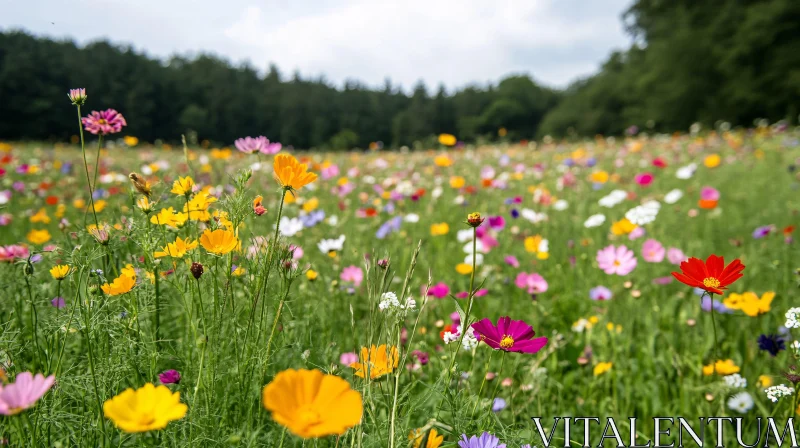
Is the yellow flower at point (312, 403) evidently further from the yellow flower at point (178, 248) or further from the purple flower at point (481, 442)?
the yellow flower at point (178, 248)

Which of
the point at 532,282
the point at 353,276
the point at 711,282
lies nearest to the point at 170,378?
the point at 711,282

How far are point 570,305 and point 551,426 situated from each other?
2.50 ft

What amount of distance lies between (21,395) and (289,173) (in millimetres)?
417

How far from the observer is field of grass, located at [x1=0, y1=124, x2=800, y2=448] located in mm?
725

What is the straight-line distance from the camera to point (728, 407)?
1.21 meters

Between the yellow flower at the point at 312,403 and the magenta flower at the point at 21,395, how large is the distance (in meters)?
0.21

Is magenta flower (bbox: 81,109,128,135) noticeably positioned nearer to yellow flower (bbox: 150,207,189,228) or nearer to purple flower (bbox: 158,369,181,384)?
yellow flower (bbox: 150,207,189,228)

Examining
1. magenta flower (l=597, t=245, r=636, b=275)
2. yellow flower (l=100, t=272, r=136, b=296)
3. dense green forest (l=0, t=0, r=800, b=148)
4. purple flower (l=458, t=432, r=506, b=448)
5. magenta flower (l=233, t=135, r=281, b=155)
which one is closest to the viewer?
purple flower (l=458, t=432, r=506, b=448)

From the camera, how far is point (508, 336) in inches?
29.1

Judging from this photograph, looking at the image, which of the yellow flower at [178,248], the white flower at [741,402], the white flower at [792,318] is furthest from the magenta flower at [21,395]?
the white flower at [741,402]

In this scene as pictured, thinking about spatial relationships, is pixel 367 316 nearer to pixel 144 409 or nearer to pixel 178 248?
pixel 178 248

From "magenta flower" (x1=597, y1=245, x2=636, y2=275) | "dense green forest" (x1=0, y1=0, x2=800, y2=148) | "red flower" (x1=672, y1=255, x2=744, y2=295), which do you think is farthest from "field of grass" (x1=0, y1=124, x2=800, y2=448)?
"dense green forest" (x1=0, y1=0, x2=800, y2=148)

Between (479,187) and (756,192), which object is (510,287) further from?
(756,192)

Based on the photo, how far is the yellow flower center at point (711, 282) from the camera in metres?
0.73
